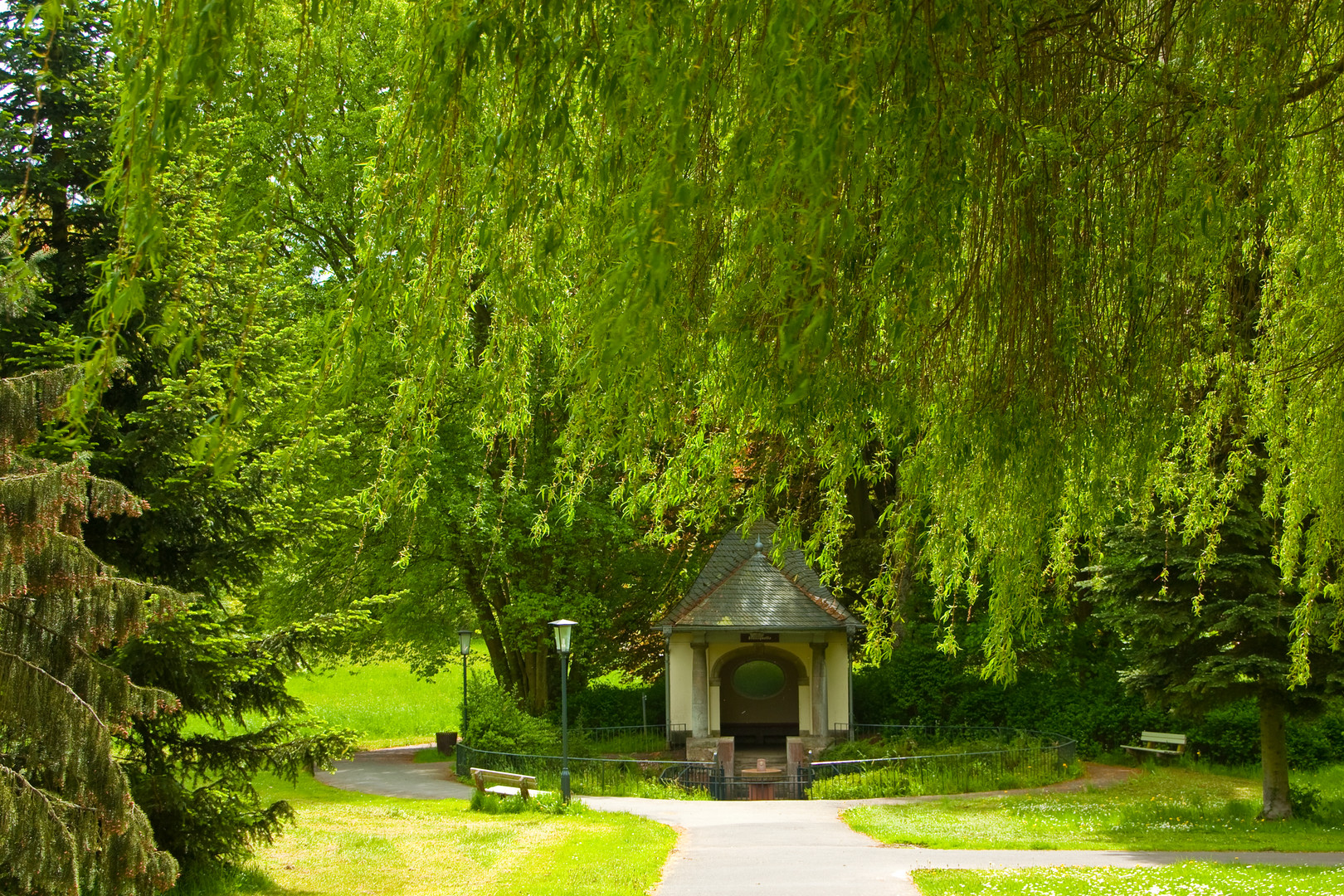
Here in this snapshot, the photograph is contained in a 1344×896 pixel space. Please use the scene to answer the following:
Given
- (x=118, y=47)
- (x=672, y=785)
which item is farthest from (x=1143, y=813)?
(x=118, y=47)

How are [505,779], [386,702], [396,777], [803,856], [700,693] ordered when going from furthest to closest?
1. [386,702]
2. [700,693]
3. [396,777]
4. [505,779]
5. [803,856]

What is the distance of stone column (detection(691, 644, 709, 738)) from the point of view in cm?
2264

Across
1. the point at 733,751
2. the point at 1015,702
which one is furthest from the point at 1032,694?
the point at 733,751

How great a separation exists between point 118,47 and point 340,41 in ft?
3.30

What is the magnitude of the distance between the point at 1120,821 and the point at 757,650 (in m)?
10.0

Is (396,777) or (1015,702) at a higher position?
(1015,702)

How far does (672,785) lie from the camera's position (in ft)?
64.4

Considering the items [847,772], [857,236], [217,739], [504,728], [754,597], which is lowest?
[847,772]

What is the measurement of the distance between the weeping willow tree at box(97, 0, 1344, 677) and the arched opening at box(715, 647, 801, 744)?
18.2 m

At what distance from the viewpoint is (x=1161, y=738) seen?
69.6 feet

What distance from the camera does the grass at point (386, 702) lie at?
31.7 m

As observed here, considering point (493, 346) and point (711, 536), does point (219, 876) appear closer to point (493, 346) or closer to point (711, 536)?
point (493, 346)

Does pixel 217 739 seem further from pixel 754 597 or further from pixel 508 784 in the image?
pixel 754 597

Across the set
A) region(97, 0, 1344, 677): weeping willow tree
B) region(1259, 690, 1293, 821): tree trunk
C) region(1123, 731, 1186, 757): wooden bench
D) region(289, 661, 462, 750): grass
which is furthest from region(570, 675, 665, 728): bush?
region(97, 0, 1344, 677): weeping willow tree
